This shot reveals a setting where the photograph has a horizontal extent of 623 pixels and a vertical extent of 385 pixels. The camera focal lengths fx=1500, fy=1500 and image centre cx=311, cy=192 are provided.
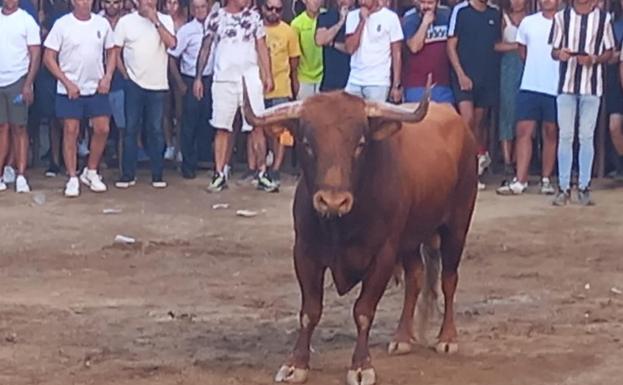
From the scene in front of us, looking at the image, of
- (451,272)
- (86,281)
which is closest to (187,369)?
(451,272)

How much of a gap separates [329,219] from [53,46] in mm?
8085

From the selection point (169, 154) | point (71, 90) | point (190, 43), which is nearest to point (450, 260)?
point (71, 90)

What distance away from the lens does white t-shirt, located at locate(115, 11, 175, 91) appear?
52.3ft

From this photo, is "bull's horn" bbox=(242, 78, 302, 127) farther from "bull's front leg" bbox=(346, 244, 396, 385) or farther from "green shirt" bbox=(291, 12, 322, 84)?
"green shirt" bbox=(291, 12, 322, 84)

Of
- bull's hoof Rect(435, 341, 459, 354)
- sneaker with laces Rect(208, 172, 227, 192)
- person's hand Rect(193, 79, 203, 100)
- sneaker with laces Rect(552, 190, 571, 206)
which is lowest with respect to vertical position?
sneaker with laces Rect(208, 172, 227, 192)

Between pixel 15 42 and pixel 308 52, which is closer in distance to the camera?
pixel 15 42

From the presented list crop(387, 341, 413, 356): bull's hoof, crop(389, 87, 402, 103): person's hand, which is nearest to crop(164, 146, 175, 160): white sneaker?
crop(389, 87, 402, 103): person's hand

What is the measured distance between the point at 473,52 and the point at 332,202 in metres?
8.58

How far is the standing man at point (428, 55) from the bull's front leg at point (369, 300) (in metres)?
7.75

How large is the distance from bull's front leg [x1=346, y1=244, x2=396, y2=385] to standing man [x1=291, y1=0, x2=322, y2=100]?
27.9 ft

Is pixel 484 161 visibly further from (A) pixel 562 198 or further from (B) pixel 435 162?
(B) pixel 435 162

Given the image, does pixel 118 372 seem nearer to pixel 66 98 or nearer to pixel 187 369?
pixel 187 369

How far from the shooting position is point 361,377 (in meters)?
7.97

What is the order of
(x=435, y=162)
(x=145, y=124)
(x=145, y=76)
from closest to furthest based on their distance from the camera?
(x=435, y=162)
(x=145, y=76)
(x=145, y=124)
